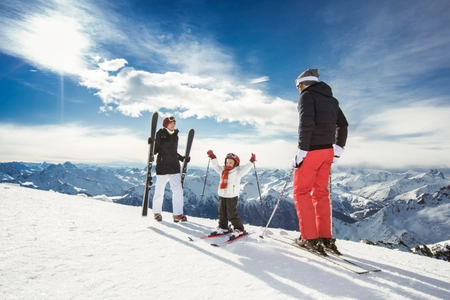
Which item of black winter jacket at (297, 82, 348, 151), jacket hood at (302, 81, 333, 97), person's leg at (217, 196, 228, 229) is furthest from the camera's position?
person's leg at (217, 196, 228, 229)

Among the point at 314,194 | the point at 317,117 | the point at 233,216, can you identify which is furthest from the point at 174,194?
the point at 317,117

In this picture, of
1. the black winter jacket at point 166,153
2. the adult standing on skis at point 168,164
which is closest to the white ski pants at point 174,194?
the adult standing on skis at point 168,164

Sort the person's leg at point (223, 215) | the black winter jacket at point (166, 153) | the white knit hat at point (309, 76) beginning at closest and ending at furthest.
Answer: the white knit hat at point (309, 76), the person's leg at point (223, 215), the black winter jacket at point (166, 153)

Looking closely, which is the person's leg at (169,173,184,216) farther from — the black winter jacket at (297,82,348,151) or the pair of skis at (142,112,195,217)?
the black winter jacket at (297,82,348,151)

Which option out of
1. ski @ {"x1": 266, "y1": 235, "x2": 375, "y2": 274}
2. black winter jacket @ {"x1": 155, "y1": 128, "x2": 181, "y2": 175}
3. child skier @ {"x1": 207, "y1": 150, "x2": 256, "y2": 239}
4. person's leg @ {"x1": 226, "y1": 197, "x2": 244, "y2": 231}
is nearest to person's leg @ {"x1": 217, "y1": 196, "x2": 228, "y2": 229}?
child skier @ {"x1": 207, "y1": 150, "x2": 256, "y2": 239}

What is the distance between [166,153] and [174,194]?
137cm

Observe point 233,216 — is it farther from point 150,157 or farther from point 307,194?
point 150,157

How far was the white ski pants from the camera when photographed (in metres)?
8.15

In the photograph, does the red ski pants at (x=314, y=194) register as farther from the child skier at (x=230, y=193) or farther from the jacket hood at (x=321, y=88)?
the child skier at (x=230, y=193)

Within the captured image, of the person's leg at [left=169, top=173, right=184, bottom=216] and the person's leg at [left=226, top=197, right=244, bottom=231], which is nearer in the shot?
the person's leg at [left=226, top=197, right=244, bottom=231]

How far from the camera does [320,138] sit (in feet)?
16.5

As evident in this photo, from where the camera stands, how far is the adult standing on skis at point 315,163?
4.90 meters

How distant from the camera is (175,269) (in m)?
3.72

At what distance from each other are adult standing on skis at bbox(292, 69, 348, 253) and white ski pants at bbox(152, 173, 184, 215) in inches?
167
